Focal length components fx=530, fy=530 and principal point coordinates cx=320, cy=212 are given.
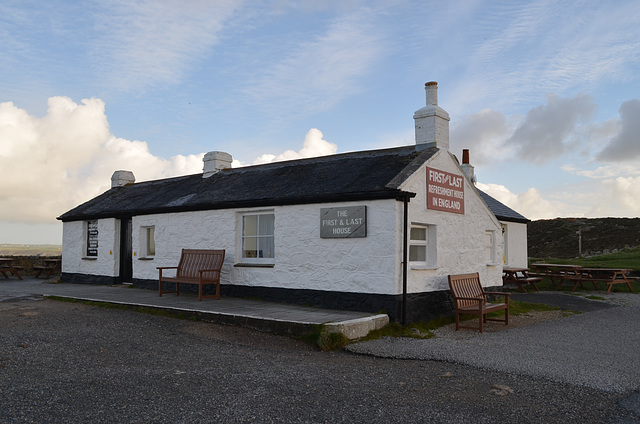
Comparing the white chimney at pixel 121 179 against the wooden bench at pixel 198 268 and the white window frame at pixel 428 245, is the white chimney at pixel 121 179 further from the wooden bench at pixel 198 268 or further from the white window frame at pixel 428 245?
the white window frame at pixel 428 245

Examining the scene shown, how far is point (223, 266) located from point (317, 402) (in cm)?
786

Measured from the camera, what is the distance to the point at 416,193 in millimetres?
10336

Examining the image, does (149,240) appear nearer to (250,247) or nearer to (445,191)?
(250,247)

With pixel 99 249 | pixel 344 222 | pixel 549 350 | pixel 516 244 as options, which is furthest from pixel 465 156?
pixel 549 350

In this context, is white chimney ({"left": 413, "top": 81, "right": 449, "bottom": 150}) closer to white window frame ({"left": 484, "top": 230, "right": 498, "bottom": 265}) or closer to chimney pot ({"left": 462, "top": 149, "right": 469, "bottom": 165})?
→ white window frame ({"left": 484, "top": 230, "right": 498, "bottom": 265})

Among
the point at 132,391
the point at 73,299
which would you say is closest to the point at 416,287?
the point at 132,391

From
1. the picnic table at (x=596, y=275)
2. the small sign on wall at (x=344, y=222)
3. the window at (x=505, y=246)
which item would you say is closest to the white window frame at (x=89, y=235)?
the small sign on wall at (x=344, y=222)

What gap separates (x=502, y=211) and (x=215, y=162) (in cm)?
1133

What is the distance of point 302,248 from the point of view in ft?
35.9

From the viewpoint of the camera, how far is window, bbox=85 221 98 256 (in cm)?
1675

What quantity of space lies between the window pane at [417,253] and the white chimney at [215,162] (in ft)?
25.1

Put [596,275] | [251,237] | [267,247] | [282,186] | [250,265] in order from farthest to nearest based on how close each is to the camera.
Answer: [596,275] → [251,237] → [282,186] → [267,247] → [250,265]

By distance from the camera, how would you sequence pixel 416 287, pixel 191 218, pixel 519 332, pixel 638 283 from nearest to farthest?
pixel 519 332, pixel 416 287, pixel 191 218, pixel 638 283

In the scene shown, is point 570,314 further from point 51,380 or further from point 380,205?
point 51,380
